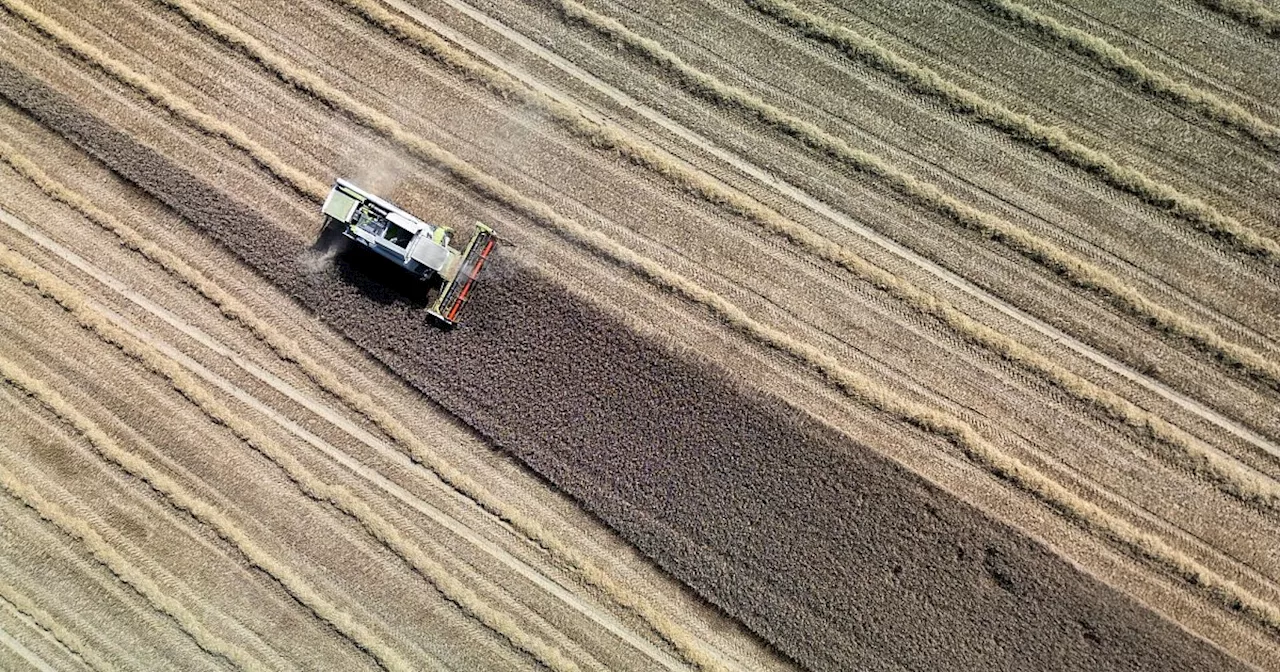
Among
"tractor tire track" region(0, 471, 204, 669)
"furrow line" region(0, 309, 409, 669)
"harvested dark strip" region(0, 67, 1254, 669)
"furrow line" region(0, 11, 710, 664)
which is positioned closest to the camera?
"harvested dark strip" region(0, 67, 1254, 669)

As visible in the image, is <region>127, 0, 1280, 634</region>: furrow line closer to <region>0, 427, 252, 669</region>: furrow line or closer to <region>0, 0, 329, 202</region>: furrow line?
<region>0, 0, 329, 202</region>: furrow line

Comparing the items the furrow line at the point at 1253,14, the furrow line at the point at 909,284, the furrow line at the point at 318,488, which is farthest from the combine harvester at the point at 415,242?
the furrow line at the point at 1253,14

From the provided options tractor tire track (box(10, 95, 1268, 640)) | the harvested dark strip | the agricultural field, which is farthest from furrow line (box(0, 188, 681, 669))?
tractor tire track (box(10, 95, 1268, 640))

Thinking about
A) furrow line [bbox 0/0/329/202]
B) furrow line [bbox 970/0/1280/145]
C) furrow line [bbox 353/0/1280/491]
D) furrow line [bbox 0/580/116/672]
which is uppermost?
furrow line [bbox 970/0/1280/145]

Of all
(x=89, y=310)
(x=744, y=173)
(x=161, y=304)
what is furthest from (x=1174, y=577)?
(x=89, y=310)

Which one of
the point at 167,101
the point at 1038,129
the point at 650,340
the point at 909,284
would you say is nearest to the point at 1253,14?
the point at 1038,129

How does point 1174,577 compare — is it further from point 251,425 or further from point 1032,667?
point 251,425

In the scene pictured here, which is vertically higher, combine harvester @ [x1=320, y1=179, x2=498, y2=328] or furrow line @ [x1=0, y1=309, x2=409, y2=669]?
combine harvester @ [x1=320, y1=179, x2=498, y2=328]
